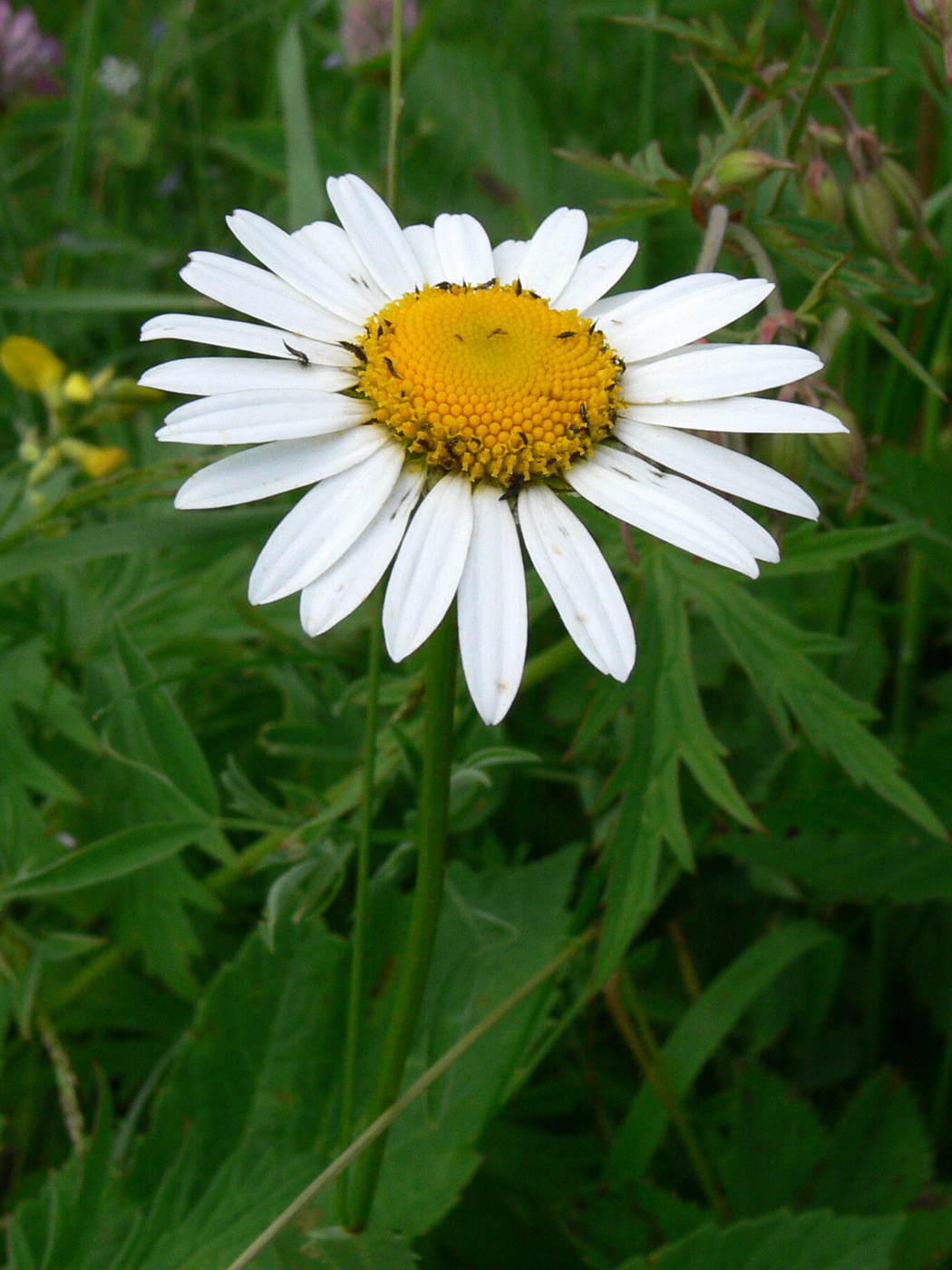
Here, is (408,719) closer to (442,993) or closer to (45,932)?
(442,993)

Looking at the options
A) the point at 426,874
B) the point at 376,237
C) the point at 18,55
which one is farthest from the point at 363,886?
the point at 18,55

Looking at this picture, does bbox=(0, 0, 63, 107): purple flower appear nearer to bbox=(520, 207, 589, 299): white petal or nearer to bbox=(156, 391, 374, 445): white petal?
bbox=(520, 207, 589, 299): white petal

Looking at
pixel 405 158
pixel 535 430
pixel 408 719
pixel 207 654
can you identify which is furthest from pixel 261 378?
pixel 405 158

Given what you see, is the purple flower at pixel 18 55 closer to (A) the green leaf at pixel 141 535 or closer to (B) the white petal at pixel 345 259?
(A) the green leaf at pixel 141 535

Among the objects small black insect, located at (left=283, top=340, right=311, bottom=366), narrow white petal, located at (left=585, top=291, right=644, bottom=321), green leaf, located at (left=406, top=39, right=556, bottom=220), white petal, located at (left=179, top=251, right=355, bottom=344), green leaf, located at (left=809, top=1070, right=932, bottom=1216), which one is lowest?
green leaf, located at (left=809, top=1070, right=932, bottom=1216)

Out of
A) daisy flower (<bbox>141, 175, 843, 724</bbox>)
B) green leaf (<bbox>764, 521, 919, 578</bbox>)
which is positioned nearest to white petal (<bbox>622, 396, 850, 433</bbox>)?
daisy flower (<bbox>141, 175, 843, 724</bbox>)

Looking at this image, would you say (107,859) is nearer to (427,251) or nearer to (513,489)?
(513,489)
